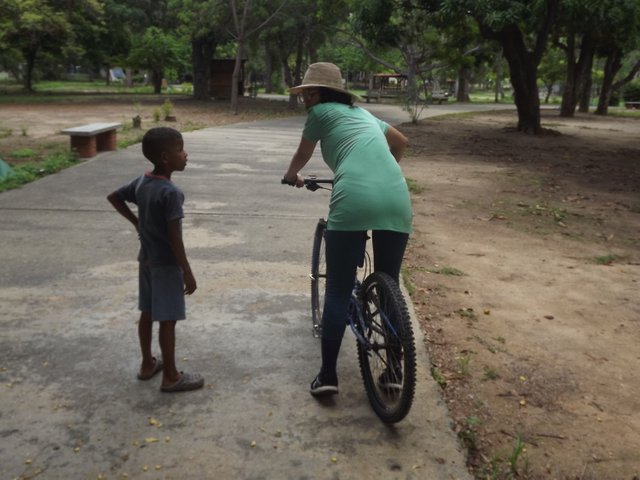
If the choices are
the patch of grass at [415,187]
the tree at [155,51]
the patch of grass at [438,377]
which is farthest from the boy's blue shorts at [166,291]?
the tree at [155,51]

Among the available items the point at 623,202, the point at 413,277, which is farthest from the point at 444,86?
the point at 413,277

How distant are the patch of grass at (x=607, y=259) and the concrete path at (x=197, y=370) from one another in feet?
9.42

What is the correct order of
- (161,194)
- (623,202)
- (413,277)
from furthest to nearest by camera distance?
1. (623,202)
2. (413,277)
3. (161,194)

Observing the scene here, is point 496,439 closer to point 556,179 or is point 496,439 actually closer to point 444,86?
point 556,179

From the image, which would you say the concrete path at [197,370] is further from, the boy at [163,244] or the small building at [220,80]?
A: the small building at [220,80]

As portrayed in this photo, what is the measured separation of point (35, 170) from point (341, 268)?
776 centimetres

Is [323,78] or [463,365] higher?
[323,78]

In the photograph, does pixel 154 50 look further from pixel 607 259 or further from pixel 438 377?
pixel 438 377

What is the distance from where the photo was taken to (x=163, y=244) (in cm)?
302

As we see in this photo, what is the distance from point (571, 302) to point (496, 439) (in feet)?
7.72

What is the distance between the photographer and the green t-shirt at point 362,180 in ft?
9.48

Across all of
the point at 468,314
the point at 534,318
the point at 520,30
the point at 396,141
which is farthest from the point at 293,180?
the point at 520,30

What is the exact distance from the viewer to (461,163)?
44.3 feet

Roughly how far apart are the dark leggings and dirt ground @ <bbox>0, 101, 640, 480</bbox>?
0.72 m
